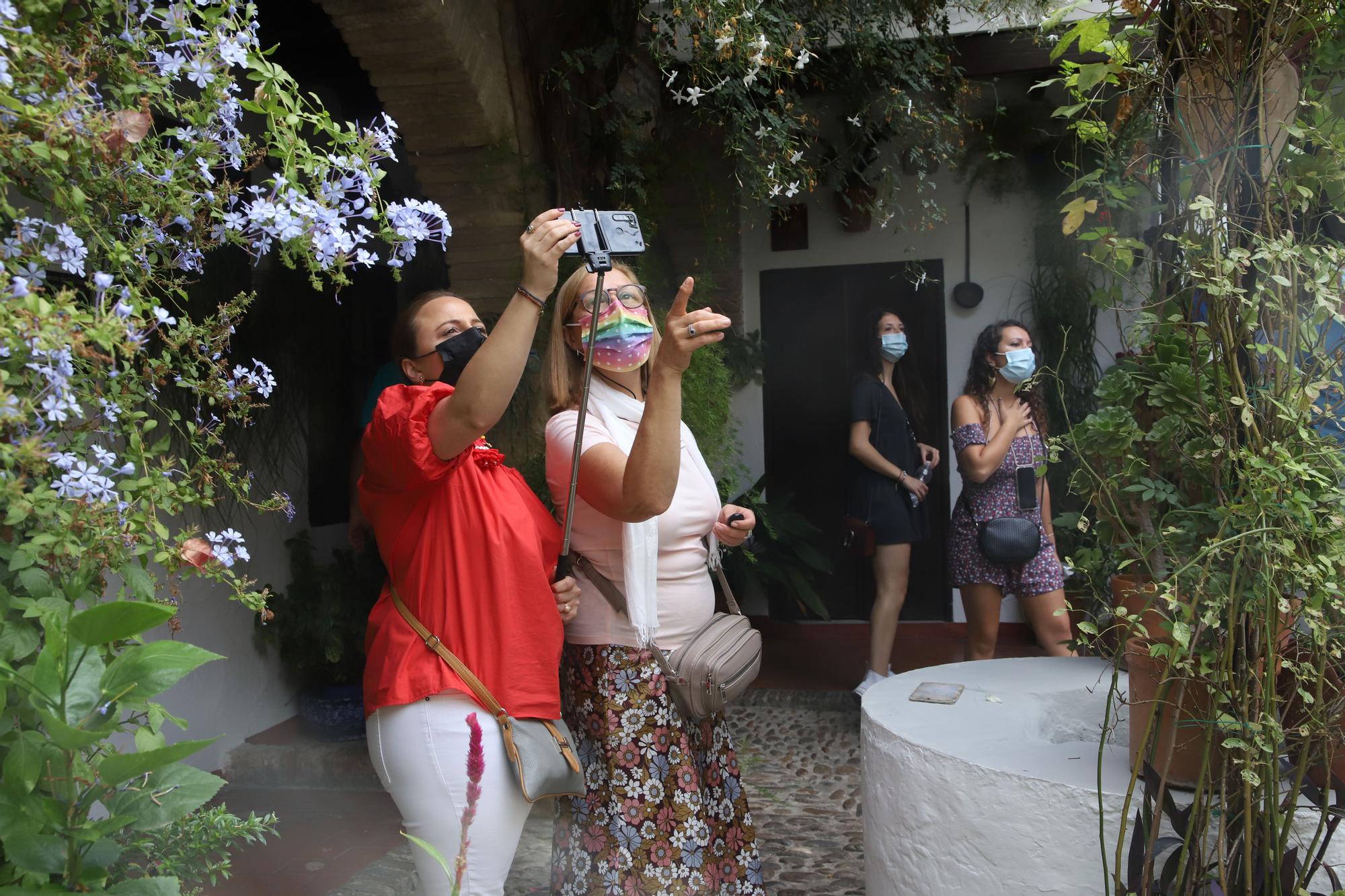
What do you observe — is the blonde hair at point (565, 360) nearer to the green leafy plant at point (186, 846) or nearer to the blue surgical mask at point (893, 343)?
the green leafy plant at point (186, 846)

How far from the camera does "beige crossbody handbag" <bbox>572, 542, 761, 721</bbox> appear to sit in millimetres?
2225

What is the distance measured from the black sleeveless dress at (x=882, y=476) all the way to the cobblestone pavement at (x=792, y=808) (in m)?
0.97

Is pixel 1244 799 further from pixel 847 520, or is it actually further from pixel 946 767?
pixel 847 520

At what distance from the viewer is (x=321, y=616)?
4.65m

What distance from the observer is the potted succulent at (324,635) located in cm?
466

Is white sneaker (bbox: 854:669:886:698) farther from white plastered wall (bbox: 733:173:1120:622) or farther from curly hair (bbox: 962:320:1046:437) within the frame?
white plastered wall (bbox: 733:173:1120:622)

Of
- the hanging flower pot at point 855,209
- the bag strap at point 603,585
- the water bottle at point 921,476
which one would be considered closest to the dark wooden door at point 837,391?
the hanging flower pot at point 855,209

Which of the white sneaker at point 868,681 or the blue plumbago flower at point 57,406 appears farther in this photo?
the white sneaker at point 868,681

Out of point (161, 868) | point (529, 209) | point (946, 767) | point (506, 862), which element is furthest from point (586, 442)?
point (529, 209)

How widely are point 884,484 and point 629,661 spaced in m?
3.17

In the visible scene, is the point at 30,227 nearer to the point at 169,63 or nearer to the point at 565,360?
the point at 169,63

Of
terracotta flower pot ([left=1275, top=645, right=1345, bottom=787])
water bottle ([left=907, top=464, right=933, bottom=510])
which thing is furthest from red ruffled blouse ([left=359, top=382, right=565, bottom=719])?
water bottle ([left=907, top=464, right=933, bottom=510])

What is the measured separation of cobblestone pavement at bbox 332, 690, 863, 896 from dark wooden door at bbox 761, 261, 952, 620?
1.36 metres

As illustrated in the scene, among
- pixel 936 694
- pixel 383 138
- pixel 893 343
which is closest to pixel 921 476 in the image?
pixel 893 343
